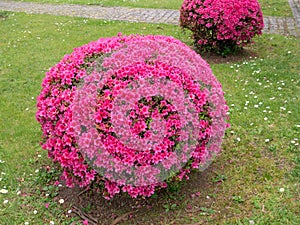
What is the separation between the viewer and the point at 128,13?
11.3 m

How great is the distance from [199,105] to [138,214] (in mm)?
1203

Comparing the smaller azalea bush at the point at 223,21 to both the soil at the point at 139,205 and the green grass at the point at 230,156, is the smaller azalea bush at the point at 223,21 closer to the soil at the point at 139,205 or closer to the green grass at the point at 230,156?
the green grass at the point at 230,156

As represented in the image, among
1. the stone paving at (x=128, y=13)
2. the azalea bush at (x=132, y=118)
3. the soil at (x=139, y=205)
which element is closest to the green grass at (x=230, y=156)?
the soil at (x=139, y=205)

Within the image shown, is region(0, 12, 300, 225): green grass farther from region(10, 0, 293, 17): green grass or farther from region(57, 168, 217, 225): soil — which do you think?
region(10, 0, 293, 17): green grass

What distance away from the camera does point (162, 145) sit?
318cm

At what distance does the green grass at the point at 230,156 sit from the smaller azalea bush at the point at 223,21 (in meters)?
0.53

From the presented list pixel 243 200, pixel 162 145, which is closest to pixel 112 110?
pixel 162 145

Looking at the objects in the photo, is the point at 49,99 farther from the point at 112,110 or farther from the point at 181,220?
the point at 181,220

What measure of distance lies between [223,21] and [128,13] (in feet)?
16.3

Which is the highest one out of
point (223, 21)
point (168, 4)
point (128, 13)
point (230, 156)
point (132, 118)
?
point (132, 118)

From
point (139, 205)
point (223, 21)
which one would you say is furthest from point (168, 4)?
point (139, 205)

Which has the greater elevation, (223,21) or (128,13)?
(223,21)

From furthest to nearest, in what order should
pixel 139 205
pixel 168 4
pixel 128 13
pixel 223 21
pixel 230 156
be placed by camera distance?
pixel 168 4 < pixel 128 13 < pixel 223 21 < pixel 230 156 < pixel 139 205

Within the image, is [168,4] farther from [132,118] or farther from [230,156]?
[132,118]
